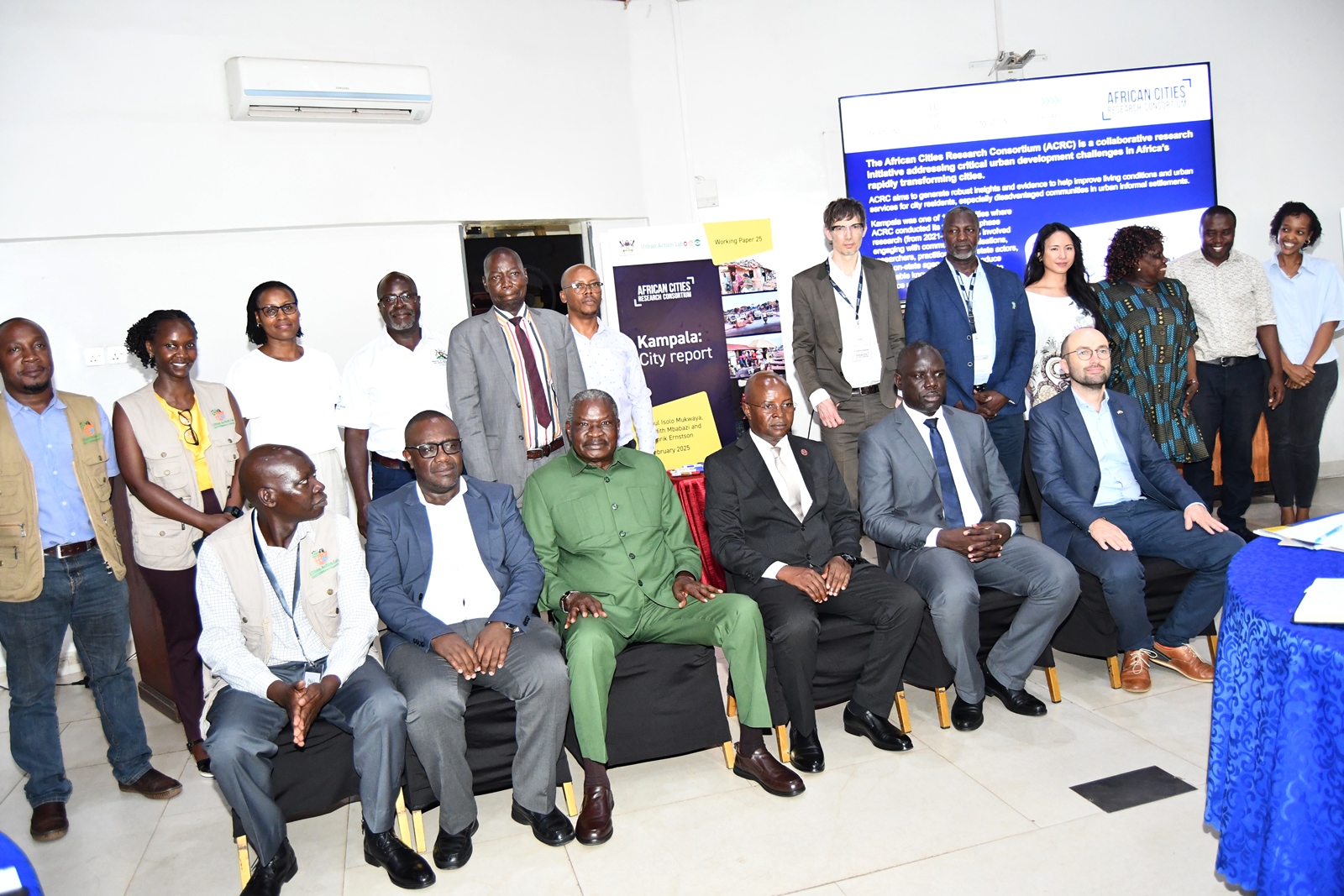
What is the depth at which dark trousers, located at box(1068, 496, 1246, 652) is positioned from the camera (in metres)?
3.81

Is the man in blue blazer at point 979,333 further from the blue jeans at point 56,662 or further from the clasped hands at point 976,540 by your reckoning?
the blue jeans at point 56,662


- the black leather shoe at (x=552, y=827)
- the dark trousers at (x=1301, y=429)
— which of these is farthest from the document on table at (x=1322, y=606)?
the dark trousers at (x=1301, y=429)

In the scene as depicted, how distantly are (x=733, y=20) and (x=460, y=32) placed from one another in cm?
187

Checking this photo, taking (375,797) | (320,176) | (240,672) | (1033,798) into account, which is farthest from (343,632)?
(320,176)

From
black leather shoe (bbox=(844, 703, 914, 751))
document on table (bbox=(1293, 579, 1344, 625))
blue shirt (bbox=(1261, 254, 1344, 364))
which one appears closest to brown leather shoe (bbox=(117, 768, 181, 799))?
black leather shoe (bbox=(844, 703, 914, 751))

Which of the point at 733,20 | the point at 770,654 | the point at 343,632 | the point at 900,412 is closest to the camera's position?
the point at 343,632

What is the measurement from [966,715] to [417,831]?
1.99 meters

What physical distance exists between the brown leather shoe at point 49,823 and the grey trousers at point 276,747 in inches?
39.9

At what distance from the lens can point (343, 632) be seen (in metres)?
3.16

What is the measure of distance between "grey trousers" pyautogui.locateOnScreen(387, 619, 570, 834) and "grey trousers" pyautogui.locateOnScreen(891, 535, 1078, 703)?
1.44 m

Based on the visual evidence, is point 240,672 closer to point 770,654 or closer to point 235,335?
point 770,654

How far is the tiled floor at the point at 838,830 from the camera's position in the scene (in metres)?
2.72

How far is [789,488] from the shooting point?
3814mm

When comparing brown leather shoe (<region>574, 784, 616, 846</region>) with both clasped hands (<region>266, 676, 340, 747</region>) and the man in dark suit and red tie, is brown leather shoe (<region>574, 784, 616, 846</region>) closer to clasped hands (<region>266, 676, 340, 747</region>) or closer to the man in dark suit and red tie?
the man in dark suit and red tie
